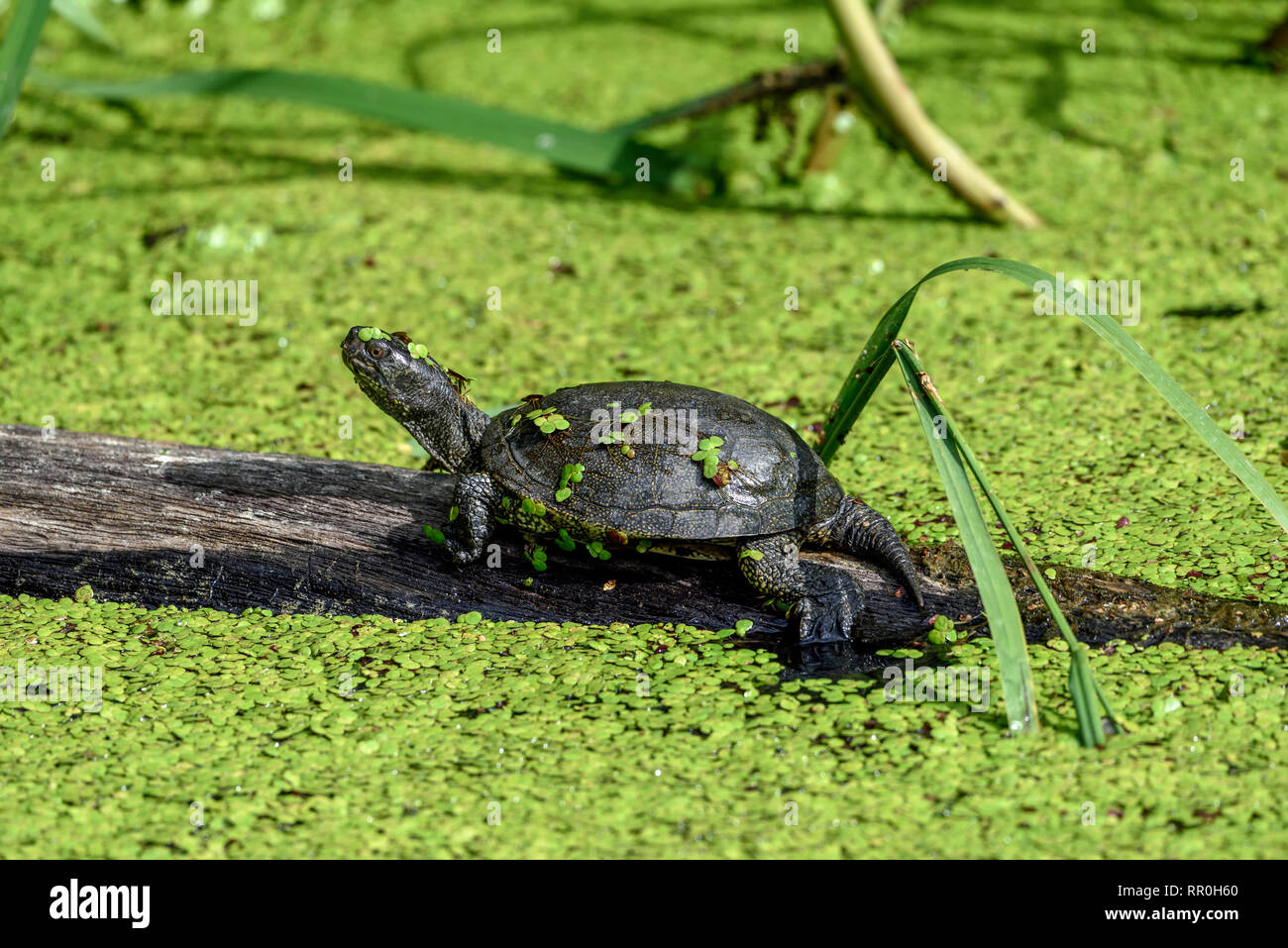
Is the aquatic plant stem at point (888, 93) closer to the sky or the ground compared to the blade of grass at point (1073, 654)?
closer to the sky

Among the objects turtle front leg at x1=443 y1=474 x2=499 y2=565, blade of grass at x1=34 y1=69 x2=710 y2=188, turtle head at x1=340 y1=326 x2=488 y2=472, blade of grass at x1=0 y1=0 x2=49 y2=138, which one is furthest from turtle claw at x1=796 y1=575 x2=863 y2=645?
blade of grass at x1=34 y1=69 x2=710 y2=188

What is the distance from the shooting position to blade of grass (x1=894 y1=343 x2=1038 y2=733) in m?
2.21

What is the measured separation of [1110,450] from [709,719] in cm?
165

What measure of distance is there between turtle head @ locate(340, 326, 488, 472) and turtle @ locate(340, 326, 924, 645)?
6cm

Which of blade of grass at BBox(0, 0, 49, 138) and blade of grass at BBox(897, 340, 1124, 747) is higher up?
blade of grass at BBox(0, 0, 49, 138)

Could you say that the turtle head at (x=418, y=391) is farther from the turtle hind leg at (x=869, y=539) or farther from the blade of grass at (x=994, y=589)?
the blade of grass at (x=994, y=589)

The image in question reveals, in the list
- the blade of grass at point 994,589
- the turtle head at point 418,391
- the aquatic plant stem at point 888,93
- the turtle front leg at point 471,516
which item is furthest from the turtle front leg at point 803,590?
the aquatic plant stem at point 888,93

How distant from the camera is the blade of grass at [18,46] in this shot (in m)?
2.98

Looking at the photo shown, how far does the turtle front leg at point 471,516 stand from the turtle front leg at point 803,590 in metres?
0.59

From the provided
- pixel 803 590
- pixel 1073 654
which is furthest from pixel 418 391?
pixel 1073 654

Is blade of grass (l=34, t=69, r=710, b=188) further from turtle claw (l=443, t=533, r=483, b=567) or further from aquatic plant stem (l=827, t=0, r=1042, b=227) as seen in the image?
turtle claw (l=443, t=533, r=483, b=567)

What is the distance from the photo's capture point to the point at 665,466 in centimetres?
264

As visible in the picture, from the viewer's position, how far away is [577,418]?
274cm

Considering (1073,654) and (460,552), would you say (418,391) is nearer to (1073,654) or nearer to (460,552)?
(460,552)
